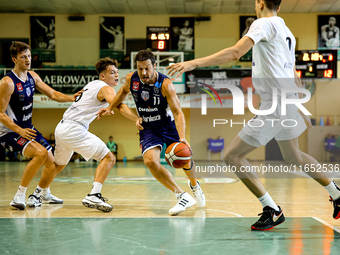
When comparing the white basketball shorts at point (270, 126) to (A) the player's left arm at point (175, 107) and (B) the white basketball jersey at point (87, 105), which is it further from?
(B) the white basketball jersey at point (87, 105)

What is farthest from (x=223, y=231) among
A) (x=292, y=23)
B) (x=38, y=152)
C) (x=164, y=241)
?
(x=292, y=23)

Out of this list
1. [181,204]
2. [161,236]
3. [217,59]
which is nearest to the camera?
[217,59]

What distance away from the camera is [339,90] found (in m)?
17.0

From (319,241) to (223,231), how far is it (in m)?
0.80

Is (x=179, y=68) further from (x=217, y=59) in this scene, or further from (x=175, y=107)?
(x=175, y=107)

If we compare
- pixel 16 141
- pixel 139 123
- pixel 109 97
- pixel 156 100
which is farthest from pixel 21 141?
pixel 156 100

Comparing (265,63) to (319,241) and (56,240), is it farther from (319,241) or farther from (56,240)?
(56,240)

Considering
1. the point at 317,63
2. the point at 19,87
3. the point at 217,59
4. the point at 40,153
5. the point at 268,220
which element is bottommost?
the point at 268,220

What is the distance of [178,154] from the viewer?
13.9 feet

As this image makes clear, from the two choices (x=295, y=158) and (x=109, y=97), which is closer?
(x=295, y=158)

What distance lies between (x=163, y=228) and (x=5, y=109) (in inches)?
99.5

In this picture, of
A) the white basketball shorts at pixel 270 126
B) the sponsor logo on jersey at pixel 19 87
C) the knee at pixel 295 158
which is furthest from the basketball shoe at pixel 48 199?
the knee at pixel 295 158

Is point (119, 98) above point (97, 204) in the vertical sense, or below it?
above

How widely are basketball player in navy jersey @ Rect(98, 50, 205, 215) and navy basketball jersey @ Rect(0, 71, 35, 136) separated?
1.09 metres
